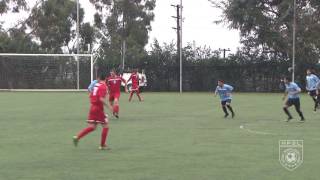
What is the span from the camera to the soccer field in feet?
37.1

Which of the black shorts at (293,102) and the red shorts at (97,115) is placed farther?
the black shorts at (293,102)

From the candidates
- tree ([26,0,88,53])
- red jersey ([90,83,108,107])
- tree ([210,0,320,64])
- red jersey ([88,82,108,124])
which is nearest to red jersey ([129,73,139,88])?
red jersey ([90,83,108,107])

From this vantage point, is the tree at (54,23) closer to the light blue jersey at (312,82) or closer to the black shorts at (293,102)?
the light blue jersey at (312,82)

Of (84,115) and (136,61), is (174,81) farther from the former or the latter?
(84,115)

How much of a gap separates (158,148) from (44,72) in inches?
1500

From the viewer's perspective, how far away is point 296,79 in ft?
178

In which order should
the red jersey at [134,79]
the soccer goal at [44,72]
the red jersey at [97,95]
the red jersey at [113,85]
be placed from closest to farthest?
the red jersey at [97,95]
the red jersey at [113,85]
the red jersey at [134,79]
the soccer goal at [44,72]

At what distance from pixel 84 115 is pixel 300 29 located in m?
31.8

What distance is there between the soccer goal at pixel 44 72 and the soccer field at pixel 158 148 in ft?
87.5

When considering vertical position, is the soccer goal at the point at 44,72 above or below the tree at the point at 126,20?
below

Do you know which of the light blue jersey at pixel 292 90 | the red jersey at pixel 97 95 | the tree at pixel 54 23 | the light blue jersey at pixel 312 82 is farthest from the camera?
the tree at pixel 54 23

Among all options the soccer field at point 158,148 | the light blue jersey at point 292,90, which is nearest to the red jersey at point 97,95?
the soccer field at point 158,148

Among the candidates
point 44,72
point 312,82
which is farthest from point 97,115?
point 44,72

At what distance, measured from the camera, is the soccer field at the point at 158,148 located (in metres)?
11.3
